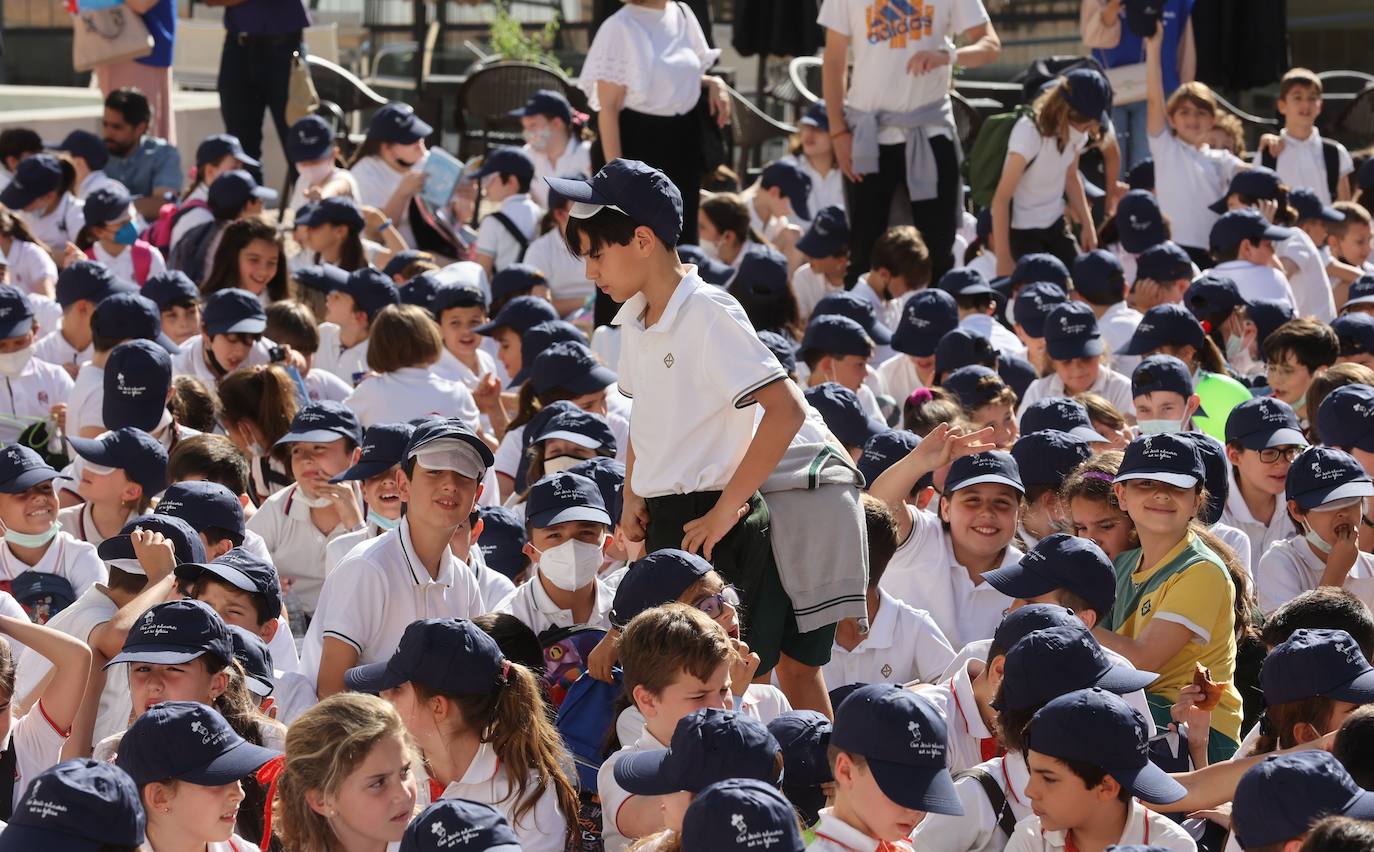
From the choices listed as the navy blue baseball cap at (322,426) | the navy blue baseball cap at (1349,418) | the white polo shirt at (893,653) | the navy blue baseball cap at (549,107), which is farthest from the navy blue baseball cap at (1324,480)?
the navy blue baseball cap at (549,107)

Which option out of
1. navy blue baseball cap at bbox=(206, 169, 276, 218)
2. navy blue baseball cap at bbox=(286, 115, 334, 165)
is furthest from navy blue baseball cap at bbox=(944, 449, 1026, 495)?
navy blue baseball cap at bbox=(286, 115, 334, 165)

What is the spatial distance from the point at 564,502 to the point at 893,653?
1072 mm

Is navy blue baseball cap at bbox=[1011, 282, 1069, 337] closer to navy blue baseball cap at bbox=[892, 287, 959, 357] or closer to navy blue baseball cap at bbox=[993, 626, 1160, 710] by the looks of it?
navy blue baseball cap at bbox=[892, 287, 959, 357]

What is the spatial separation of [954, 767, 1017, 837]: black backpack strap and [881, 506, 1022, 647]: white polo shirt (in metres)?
1.63

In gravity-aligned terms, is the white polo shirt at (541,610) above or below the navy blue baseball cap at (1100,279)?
below

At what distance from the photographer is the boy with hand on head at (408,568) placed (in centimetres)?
554

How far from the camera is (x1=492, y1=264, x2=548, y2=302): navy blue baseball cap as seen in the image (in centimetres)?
1017

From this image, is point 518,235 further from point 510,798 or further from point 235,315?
point 510,798

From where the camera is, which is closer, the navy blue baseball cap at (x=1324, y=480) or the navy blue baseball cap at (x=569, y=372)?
the navy blue baseball cap at (x=1324, y=480)

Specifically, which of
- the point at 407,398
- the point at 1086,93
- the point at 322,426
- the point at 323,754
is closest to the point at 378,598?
the point at 322,426

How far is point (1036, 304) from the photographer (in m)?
9.10

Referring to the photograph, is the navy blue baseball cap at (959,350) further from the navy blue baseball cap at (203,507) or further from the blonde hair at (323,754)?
the blonde hair at (323,754)

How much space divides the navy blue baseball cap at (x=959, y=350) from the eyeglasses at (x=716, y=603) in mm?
3839

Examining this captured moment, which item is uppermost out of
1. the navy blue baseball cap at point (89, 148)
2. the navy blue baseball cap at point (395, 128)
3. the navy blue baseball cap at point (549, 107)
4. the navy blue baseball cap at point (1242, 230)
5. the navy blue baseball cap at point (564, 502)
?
the navy blue baseball cap at point (549, 107)
